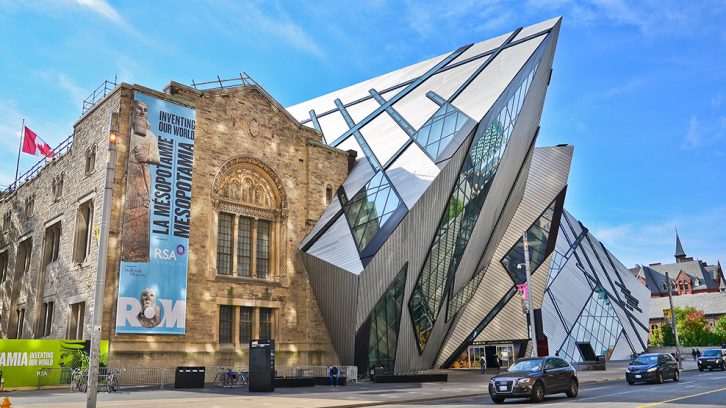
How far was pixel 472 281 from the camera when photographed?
1772 inches

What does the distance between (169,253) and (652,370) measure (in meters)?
24.4

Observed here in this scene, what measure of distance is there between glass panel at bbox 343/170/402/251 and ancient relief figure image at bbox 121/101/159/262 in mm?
11889

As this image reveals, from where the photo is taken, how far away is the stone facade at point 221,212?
30.4 metres

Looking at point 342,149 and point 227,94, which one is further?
point 342,149

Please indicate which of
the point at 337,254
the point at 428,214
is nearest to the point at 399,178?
the point at 428,214

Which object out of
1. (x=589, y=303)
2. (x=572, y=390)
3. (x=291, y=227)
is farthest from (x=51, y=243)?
(x=589, y=303)

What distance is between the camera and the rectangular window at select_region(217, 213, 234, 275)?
34.3 metres

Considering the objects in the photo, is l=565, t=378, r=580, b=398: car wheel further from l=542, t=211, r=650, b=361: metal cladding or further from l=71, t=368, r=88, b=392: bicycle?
l=542, t=211, r=650, b=361: metal cladding

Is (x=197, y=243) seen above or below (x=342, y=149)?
Result: below

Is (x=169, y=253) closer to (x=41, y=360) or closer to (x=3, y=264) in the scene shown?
(x=41, y=360)

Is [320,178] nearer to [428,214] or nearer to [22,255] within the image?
[428,214]

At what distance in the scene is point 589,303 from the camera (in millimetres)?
57094

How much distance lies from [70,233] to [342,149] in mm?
18571

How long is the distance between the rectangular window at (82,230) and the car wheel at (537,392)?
996 inches
